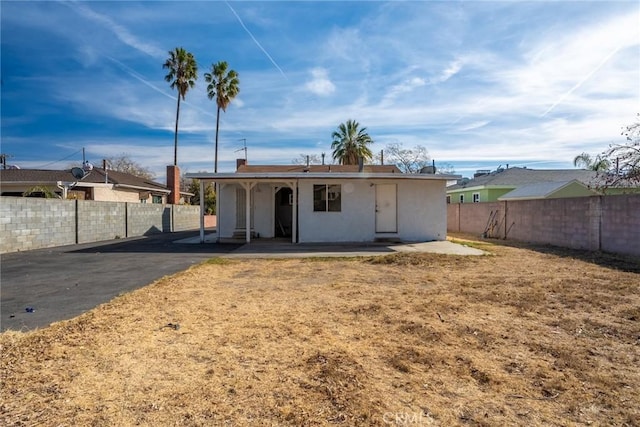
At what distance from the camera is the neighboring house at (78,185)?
19834 millimetres

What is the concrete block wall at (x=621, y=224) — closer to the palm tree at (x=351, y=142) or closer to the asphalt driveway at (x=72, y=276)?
the asphalt driveway at (x=72, y=276)

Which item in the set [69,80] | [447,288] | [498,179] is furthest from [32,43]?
[498,179]

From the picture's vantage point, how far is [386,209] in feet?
48.7

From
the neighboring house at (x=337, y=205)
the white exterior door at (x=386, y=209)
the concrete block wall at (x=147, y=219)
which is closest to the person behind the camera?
the neighboring house at (x=337, y=205)

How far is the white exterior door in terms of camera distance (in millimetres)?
14742

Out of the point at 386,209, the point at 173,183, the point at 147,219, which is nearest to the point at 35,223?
the point at 147,219

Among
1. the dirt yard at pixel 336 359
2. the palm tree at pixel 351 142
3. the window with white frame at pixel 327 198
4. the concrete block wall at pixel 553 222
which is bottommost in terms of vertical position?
the dirt yard at pixel 336 359

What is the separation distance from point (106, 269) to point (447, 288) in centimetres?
767

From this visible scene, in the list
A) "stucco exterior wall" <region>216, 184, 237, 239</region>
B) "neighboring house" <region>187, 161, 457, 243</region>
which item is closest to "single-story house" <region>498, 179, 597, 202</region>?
"neighboring house" <region>187, 161, 457, 243</region>

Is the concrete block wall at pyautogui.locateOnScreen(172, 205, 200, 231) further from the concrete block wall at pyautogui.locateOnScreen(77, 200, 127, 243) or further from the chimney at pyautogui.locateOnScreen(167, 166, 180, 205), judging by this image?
the concrete block wall at pyautogui.locateOnScreen(77, 200, 127, 243)

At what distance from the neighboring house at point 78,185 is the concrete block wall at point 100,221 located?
2707mm

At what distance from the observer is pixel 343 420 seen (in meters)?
2.49

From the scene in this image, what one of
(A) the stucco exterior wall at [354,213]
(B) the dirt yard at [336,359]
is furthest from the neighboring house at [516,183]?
(B) the dirt yard at [336,359]

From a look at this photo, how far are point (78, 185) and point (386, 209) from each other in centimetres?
1677
